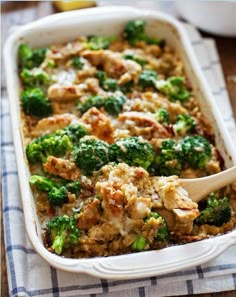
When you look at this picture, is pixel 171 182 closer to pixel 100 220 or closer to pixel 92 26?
pixel 100 220

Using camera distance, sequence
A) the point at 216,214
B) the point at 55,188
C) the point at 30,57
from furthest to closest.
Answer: the point at 30,57 < the point at 55,188 < the point at 216,214

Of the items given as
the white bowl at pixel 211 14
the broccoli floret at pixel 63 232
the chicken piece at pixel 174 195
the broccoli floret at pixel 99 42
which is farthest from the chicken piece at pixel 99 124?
the white bowl at pixel 211 14

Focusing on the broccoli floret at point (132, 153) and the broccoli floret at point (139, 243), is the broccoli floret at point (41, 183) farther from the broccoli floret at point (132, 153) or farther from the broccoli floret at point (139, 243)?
the broccoli floret at point (139, 243)

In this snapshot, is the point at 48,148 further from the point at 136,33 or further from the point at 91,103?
the point at 136,33

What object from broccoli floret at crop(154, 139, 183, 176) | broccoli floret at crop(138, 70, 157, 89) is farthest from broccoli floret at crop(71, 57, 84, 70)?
broccoli floret at crop(154, 139, 183, 176)

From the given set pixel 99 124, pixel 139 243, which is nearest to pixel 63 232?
pixel 139 243
